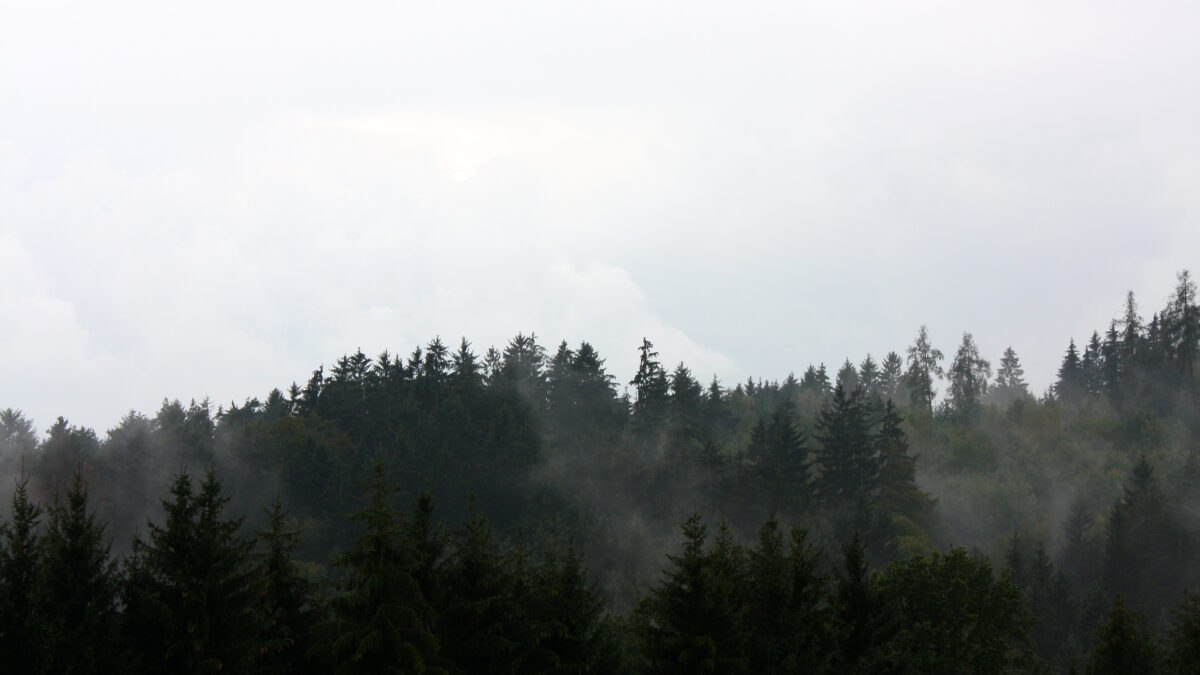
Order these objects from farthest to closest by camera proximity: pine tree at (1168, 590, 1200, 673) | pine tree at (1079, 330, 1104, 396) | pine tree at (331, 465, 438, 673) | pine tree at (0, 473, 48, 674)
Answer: pine tree at (1079, 330, 1104, 396) < pine tree at (1168, 590, 1200, 673) < pine tree at (331, 465, 438, 673) < pine tree at (0, 473, 48, 674)

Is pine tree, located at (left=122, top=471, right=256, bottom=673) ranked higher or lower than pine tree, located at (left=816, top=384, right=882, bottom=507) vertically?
lower

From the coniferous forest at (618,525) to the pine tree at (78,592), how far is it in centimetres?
8

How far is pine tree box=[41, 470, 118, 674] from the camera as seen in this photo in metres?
24.6

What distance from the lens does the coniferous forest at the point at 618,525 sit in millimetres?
27422

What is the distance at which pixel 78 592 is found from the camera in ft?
85.1

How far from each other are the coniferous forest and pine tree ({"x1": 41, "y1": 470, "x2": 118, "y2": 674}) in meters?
0.08

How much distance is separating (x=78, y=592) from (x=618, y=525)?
8690 centimetres

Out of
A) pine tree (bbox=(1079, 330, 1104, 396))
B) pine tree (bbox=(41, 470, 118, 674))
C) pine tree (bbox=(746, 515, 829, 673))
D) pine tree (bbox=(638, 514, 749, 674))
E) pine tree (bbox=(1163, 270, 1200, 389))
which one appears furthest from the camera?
pine tree (bbox=(1079, 330, 1104, 396))

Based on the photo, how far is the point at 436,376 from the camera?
134 m

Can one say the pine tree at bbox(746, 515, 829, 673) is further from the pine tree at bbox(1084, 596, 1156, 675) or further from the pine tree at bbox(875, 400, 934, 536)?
the pine tree at bbox(875, 400, 934, 536)

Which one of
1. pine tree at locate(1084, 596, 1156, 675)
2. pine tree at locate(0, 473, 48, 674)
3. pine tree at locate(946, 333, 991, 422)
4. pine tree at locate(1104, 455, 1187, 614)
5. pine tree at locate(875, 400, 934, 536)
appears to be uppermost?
pine tree at locate(946, 333, 991, 422)

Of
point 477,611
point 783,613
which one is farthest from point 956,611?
point 477,611

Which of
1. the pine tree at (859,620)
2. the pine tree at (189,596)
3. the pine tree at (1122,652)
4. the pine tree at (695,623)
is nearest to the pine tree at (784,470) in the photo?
the pine tree at (1122,652)

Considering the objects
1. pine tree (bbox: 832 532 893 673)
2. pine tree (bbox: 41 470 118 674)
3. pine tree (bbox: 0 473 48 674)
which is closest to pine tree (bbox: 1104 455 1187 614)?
pine tree (bbox: 832 532 893 673)
